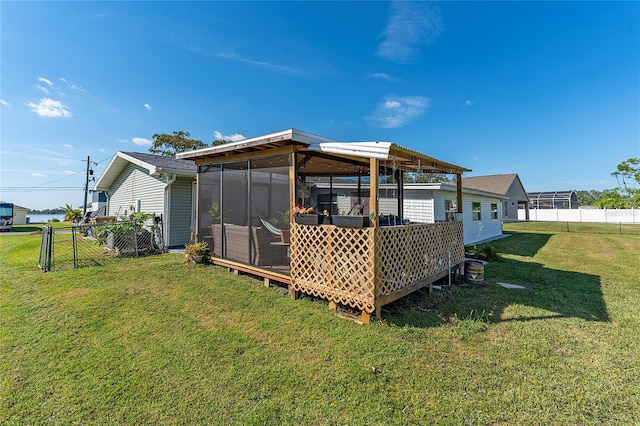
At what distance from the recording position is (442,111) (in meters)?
15.6

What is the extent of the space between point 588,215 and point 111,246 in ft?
122

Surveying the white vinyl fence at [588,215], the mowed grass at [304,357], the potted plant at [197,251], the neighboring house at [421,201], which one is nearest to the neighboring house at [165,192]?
the potted plant at [197,251]

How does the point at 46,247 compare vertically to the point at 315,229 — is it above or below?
below

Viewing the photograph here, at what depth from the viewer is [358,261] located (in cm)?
371

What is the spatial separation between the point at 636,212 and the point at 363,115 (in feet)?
89.9

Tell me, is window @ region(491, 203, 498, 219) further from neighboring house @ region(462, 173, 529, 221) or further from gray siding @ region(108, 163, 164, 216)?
gray siding @ region(108, 163, 164, 216)

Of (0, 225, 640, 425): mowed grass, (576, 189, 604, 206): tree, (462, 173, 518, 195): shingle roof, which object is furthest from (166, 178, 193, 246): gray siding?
(576, 189, 604, 206): tree

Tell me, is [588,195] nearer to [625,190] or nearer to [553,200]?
[625,190]

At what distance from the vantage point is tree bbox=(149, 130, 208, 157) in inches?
988

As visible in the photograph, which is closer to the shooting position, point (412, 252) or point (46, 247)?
point (412, 252)

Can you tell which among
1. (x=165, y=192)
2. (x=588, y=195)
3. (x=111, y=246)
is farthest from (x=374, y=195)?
(x=588, y=195)

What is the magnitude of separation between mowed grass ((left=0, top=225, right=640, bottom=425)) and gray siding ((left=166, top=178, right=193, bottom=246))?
398 centimetres

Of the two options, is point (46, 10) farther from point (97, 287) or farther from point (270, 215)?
point (270, 215)

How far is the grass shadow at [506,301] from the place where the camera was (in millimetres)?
3947
